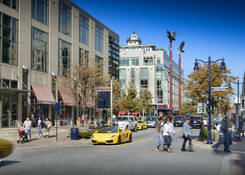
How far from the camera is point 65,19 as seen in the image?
44.3m

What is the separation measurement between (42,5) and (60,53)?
6612mm

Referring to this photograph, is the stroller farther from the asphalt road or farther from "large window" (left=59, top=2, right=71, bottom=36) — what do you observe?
"large window" (left=59, top=2, right=71, bottom=36)

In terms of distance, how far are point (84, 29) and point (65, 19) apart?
580cm

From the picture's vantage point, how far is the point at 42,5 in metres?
39.1

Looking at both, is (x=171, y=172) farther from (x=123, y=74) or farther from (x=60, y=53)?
(x=123, y=74)

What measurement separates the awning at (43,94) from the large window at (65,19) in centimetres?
866

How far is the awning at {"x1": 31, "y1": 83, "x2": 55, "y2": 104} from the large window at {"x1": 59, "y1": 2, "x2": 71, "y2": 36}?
8662 millimetres

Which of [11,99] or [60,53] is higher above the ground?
[60,53]

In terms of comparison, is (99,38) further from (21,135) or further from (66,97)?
(21,135)

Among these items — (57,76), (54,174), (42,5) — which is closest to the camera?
(54,174)

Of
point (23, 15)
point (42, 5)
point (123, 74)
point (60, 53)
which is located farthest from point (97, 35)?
point (123, 74)

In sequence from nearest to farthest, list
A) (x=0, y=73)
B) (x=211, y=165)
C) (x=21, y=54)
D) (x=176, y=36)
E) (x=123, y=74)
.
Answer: (x=211, y=165) → (x=0, y=73) → (x=21, y=54) → (x=176, y=36) → (x=123, y=74)

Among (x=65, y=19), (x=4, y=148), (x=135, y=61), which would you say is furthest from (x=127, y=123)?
(x=135, y=61)

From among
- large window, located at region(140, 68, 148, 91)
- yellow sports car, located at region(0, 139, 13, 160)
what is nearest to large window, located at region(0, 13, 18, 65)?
yellow sports car, located at region(0, 139, 13, 160)
